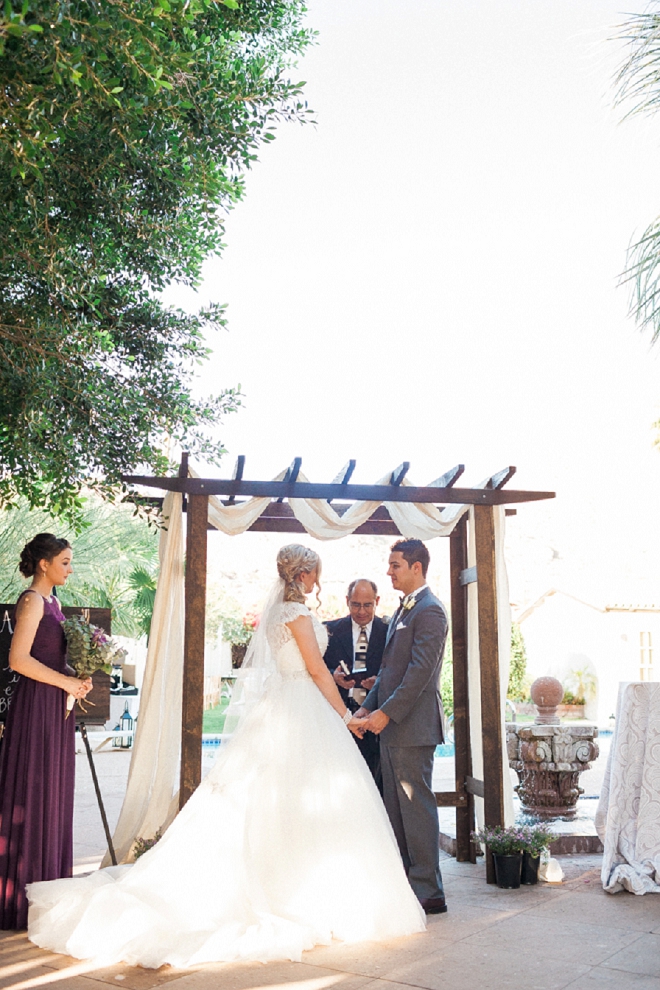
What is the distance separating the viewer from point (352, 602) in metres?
Result: 6.03

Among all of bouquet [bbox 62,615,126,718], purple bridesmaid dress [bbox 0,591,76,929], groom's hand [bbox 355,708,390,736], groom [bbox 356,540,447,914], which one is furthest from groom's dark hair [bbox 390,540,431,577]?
purple bridesmaid dress [bbox 0,591,76,929]

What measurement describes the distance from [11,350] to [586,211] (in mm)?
33044

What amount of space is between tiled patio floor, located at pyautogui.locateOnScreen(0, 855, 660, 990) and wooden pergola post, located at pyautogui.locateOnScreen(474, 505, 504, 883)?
3.17 feet

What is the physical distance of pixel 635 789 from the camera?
525cm

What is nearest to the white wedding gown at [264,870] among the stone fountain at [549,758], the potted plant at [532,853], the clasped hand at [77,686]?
the clasped hand at [77,686]

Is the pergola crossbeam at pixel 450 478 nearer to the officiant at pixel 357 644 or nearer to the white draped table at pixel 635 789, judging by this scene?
the officiant at pixel 357 644

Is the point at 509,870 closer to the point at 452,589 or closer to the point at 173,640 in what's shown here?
the point at 452,589

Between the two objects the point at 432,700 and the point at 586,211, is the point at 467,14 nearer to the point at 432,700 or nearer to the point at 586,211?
the point at 586,211

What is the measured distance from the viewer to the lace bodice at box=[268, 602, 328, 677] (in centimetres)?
457

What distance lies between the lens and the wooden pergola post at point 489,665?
564 cm

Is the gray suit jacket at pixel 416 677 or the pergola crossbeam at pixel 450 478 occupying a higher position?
the pergola crossbeam at pixel 450 478

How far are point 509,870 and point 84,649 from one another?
280 centimetres

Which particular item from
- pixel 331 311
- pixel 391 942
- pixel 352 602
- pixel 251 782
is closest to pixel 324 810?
pixel 251 782

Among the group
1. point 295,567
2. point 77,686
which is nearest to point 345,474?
point 295,567
